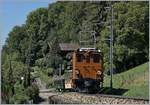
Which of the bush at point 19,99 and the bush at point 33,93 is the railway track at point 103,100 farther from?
the bush at point 19,99

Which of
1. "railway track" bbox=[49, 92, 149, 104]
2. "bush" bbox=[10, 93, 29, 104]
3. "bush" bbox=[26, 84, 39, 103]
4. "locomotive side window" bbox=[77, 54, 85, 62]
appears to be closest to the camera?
"railway track" bbox=[49, 92, 149, 104]

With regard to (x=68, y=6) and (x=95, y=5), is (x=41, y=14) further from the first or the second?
(x=68, y=6)

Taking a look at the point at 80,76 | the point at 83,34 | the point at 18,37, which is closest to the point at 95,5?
the point at 83,34

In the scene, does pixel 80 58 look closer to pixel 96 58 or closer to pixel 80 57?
pixel 80 57

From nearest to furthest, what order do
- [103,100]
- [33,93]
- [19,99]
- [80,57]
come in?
[19,99] → [103,100] → [33,93] → [80,57]

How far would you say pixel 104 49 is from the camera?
116 ft

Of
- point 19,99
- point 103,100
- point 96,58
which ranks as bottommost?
point 103,100

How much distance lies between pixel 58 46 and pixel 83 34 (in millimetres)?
3967

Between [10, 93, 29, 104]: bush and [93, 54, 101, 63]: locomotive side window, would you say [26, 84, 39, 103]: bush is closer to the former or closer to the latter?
[10, 93, 29, 104]: bush

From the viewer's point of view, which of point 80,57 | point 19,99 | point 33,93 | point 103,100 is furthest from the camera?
point 80,57

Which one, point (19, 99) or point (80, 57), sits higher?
point (80, 57)

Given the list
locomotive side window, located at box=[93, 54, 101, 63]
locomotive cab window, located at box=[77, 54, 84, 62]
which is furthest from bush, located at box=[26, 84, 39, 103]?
locomotive side window, located at box=[93, 54, 101, 63]

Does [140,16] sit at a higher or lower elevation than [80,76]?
higher

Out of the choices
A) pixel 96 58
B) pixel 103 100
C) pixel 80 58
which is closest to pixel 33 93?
pixel 103 100
